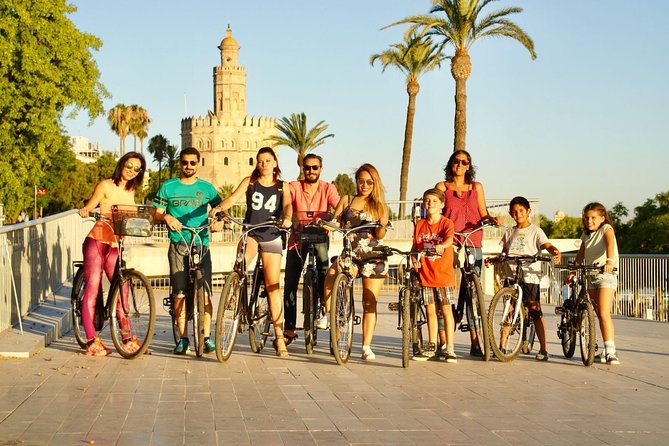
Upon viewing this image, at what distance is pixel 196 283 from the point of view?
10.5m

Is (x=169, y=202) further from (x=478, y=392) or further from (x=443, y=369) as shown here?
(x=478, y=392)

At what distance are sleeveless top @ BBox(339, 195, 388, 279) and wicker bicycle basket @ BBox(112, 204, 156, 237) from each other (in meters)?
1.82

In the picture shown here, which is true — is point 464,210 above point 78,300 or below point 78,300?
above

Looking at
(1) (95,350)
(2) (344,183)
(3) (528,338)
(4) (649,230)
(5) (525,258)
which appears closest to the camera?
(1) (95,350)

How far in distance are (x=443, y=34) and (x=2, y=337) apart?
33.1m

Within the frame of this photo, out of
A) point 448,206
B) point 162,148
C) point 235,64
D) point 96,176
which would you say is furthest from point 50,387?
point 235,64

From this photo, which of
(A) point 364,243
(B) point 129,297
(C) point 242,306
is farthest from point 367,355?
(B) point 129,297

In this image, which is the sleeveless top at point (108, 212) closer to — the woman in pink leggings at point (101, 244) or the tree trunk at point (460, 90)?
the woman in pink leggings at point (101, 244)

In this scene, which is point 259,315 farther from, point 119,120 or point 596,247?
point 119,120

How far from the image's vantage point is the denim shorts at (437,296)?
1072 centimetres

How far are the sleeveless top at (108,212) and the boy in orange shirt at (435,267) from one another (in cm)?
284

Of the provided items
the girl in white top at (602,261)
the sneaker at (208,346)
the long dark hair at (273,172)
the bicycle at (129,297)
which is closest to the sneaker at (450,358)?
the girl in white top at (602,261)

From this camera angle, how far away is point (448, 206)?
1152 cm

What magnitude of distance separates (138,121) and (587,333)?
386ft
